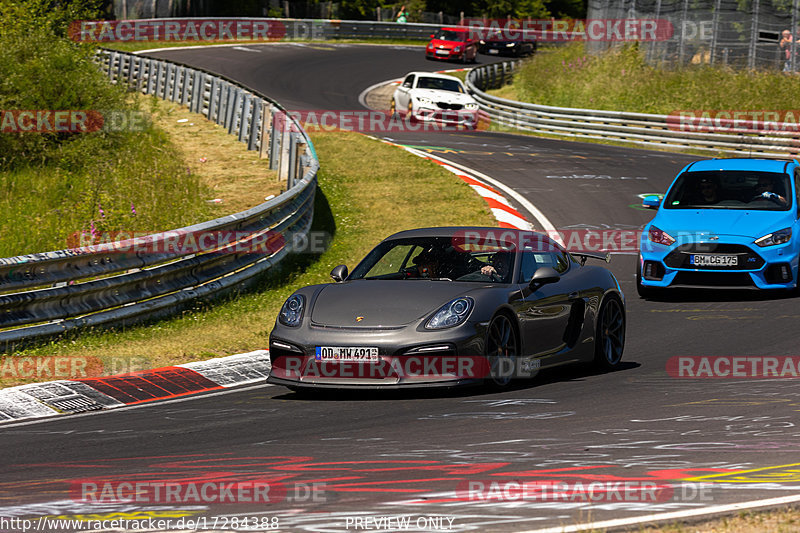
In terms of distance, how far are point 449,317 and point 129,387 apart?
2.86 meters

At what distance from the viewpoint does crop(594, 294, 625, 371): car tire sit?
1038 cm

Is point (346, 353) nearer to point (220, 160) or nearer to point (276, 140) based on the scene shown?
point (276, 140)

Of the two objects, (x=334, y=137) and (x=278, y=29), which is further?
(x=278, y=29)

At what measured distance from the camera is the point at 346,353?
28.5 ft

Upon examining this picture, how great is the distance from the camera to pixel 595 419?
7.83 meters

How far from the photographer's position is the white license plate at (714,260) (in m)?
13.8

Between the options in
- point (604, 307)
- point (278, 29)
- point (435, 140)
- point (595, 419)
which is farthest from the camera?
point (278, 29)

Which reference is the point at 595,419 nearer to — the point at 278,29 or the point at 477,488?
the point at 477,488

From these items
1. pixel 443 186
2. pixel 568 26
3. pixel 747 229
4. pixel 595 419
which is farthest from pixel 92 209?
pixel 568 26

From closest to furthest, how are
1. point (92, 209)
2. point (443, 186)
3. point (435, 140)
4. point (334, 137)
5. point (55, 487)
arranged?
point (55, 487)
point (92, 209)
point (443, 186)
point (334, 137)
point (435, 140)

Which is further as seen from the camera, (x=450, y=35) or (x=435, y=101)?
(x=450, y=35)

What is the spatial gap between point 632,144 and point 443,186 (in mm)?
11653

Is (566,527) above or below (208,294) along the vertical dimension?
above

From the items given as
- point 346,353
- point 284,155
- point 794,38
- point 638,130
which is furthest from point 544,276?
point 794,38
